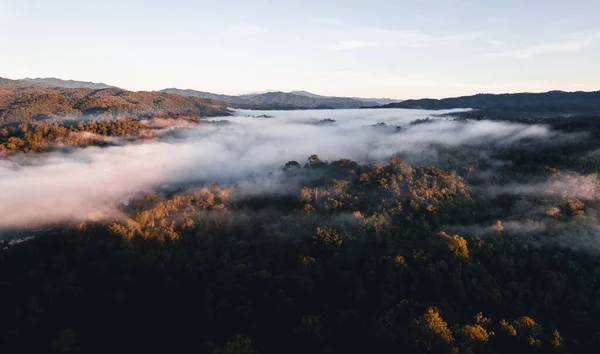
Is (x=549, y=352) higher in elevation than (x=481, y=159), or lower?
lower

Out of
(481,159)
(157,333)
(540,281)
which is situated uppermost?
(481,159)

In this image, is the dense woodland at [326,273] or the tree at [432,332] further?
the dense woodland at [326,273]

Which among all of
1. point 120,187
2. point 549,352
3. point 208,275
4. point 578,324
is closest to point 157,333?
point 208,275

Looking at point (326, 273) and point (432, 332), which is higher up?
point (432, 332)

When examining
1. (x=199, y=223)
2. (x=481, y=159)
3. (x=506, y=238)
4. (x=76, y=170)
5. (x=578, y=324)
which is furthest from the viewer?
(x=76, y=170)

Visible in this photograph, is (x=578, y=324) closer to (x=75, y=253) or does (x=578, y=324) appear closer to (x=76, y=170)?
(x=75, y=253)

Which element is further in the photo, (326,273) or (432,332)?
(326,273)

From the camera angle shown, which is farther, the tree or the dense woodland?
the dense woodland

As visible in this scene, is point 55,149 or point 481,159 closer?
point 481,159
